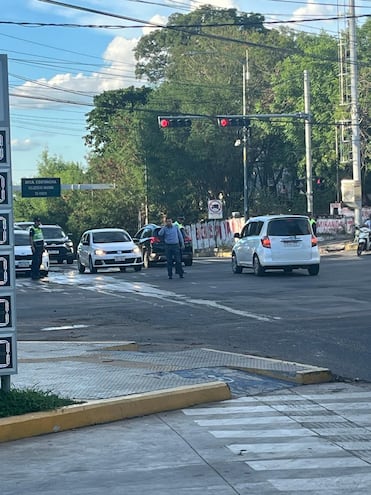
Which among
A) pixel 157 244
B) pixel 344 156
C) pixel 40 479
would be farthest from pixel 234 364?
pixel 344 156

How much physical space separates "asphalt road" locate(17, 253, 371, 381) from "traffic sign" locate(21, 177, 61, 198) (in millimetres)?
39783

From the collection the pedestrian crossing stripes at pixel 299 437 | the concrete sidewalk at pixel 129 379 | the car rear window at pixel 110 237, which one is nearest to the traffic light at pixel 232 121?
the car rear window at pixel 110 237

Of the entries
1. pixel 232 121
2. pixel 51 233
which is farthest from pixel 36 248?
pixel 51 233

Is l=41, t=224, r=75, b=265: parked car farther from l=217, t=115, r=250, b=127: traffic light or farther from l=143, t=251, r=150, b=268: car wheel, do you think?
l=217, t=115, r=250, b=127: traffic light

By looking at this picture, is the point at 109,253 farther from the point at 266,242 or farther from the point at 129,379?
the point at 129,379

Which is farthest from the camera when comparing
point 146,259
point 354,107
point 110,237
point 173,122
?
point 354,107

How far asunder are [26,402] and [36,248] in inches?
812

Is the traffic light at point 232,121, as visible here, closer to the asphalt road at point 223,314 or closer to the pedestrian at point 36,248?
the pedestrian at point 36,248

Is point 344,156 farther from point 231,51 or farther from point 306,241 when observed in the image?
point 306,241

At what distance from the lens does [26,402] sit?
823 cm

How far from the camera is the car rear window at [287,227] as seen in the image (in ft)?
85.1

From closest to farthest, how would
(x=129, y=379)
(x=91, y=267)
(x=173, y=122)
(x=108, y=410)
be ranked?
(x=108, y=410) < (x=129, y=379) < (x=91, y=267) < (x=173, y=122)

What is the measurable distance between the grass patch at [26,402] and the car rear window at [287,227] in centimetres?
1784

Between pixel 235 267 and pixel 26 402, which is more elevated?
pixel 235 267
